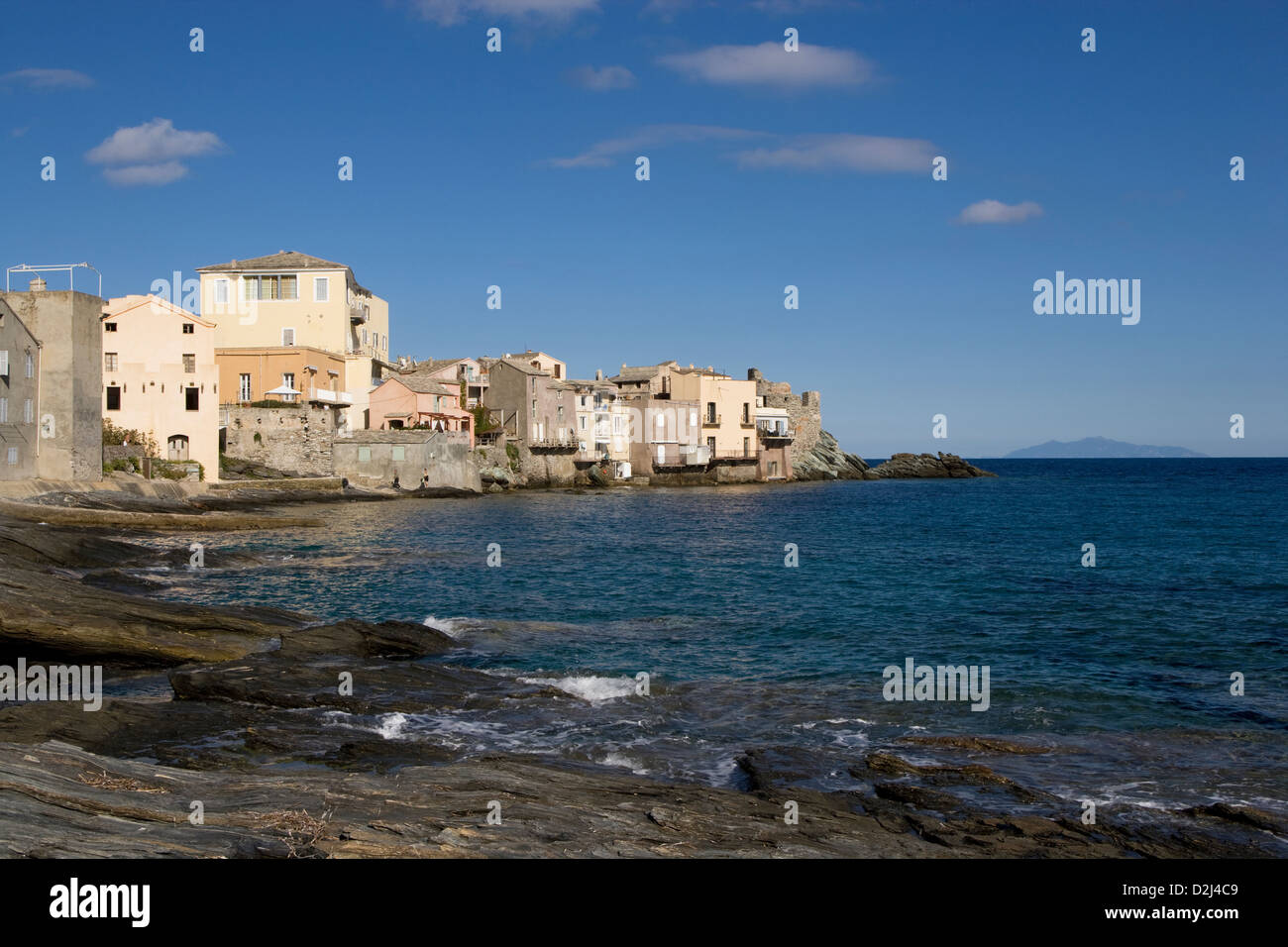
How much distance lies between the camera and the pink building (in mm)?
78188

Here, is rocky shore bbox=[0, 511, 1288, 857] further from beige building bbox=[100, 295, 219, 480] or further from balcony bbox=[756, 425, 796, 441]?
balcony bbox=[756, 425, 796, 441]

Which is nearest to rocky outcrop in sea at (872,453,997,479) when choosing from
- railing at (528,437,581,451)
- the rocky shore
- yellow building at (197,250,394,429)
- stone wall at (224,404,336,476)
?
railing at (528,437,581,451)

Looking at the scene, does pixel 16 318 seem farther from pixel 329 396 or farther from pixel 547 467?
pixel 547 467

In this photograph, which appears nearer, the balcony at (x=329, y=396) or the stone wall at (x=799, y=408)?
the balcony at (x=329, y=396)

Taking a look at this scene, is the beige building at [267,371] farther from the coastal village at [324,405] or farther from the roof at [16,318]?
the roof at [16,318]

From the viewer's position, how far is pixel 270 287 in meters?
78.5

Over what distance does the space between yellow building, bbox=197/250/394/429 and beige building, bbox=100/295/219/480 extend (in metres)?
18.0

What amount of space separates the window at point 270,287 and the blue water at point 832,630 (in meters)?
27.2

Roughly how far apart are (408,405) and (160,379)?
22.3 meters

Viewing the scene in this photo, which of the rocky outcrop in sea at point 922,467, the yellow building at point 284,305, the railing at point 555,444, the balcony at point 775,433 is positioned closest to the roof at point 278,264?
the yellow building at point 284,305

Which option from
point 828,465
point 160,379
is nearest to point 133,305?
point 160,379

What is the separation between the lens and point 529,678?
19406 millimetres

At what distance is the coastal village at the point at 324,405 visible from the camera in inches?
1842
